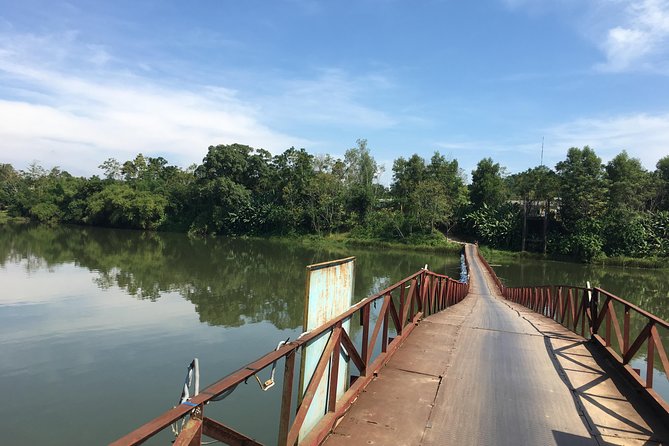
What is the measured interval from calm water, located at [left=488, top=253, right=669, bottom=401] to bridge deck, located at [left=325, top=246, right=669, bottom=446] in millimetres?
10602

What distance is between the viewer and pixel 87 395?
7.31 metres

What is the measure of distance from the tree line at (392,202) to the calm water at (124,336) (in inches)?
835

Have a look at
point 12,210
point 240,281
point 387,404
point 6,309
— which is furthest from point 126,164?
point 387,404

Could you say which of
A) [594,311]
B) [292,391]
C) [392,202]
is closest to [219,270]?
[594,311]

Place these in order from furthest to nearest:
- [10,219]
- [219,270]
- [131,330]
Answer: [10,219] → [219,270] → [131,330]

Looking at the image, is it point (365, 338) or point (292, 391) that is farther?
point (365, 338)

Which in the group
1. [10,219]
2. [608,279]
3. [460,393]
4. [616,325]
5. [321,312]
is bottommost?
[10,219]

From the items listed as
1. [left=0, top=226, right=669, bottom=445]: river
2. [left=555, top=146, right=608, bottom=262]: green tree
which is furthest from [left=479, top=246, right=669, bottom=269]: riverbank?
[left=0, top=226, right=669, bottom=445]: river

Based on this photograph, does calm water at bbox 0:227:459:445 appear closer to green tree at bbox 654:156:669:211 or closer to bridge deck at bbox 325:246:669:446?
bridge deck at bbox 325:246:669:446

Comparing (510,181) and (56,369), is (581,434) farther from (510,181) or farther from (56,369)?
(510,181)

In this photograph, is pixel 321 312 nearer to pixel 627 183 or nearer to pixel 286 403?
pixel 286 403

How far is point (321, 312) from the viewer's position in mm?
3701

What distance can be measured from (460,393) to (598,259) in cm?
3673

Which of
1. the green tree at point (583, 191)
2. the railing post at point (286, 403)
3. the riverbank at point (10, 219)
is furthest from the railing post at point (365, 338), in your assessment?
the riverbank at point (10, 219)
